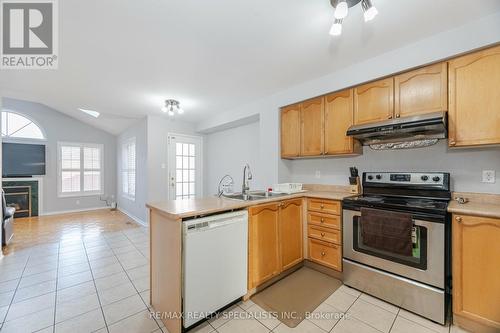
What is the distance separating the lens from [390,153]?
2455mm

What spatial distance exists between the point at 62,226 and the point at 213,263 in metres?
4.98

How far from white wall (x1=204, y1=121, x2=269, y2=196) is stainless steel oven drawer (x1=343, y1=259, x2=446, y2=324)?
5.70 ft

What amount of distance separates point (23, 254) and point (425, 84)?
18.4 feet

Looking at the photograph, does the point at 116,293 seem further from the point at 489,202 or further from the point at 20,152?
the point at 20,152

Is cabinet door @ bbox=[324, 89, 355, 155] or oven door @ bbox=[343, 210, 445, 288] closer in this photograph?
oven door @ bbox=[343, 210, 445, 288]

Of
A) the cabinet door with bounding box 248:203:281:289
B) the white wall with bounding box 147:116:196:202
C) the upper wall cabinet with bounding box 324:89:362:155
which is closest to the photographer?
the cabinet door with bounding box 248:203:281:289

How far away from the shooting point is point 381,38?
1.95 m

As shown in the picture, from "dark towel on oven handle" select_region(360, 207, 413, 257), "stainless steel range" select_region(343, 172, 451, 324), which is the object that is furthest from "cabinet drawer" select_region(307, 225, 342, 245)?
"dark towel on oven handle" select_region(360, 207, 413, 257)

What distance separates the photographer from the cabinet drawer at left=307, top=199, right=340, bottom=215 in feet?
7.70

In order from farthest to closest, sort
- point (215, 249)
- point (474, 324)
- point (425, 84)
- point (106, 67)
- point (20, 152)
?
point (20, 152), point (106, 67), point (425, 84), point (215, 249), point (474, 324)

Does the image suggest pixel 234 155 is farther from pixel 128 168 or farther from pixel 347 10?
pixel 347 10

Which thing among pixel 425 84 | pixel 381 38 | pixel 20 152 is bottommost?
pixel 20 152

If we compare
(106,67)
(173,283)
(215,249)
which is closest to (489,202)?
(215,249)

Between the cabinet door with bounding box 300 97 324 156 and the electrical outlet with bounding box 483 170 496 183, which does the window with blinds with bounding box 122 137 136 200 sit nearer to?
the cabinet door with bounding box 300 97 324 156
